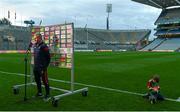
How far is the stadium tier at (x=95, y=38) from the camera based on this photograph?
9500 centimetres

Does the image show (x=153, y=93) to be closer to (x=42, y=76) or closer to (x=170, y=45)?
(x=42, y=76)

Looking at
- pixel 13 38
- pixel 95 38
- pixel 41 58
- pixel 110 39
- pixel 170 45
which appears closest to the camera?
pixel 41 58

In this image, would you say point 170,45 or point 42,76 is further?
point 170,45

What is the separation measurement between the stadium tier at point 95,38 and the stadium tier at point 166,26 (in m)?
11.4

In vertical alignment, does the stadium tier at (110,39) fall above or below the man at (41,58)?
above

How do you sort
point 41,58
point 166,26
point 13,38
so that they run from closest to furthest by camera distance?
point 41,58 < point 13,38 < point 166,26

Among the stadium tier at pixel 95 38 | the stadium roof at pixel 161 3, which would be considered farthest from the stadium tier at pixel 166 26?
the stadium tier at pixel 95 38

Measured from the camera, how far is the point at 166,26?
109 m

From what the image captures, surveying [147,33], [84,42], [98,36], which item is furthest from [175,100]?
[147,33]

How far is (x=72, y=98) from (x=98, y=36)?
112 meters

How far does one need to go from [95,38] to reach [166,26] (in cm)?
2715

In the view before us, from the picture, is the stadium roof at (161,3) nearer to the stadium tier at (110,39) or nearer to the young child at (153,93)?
the stadium tier at (110,39)

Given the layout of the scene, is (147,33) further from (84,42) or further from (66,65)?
(66,65)

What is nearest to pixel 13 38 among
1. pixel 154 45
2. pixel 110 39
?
pixel 110 39
